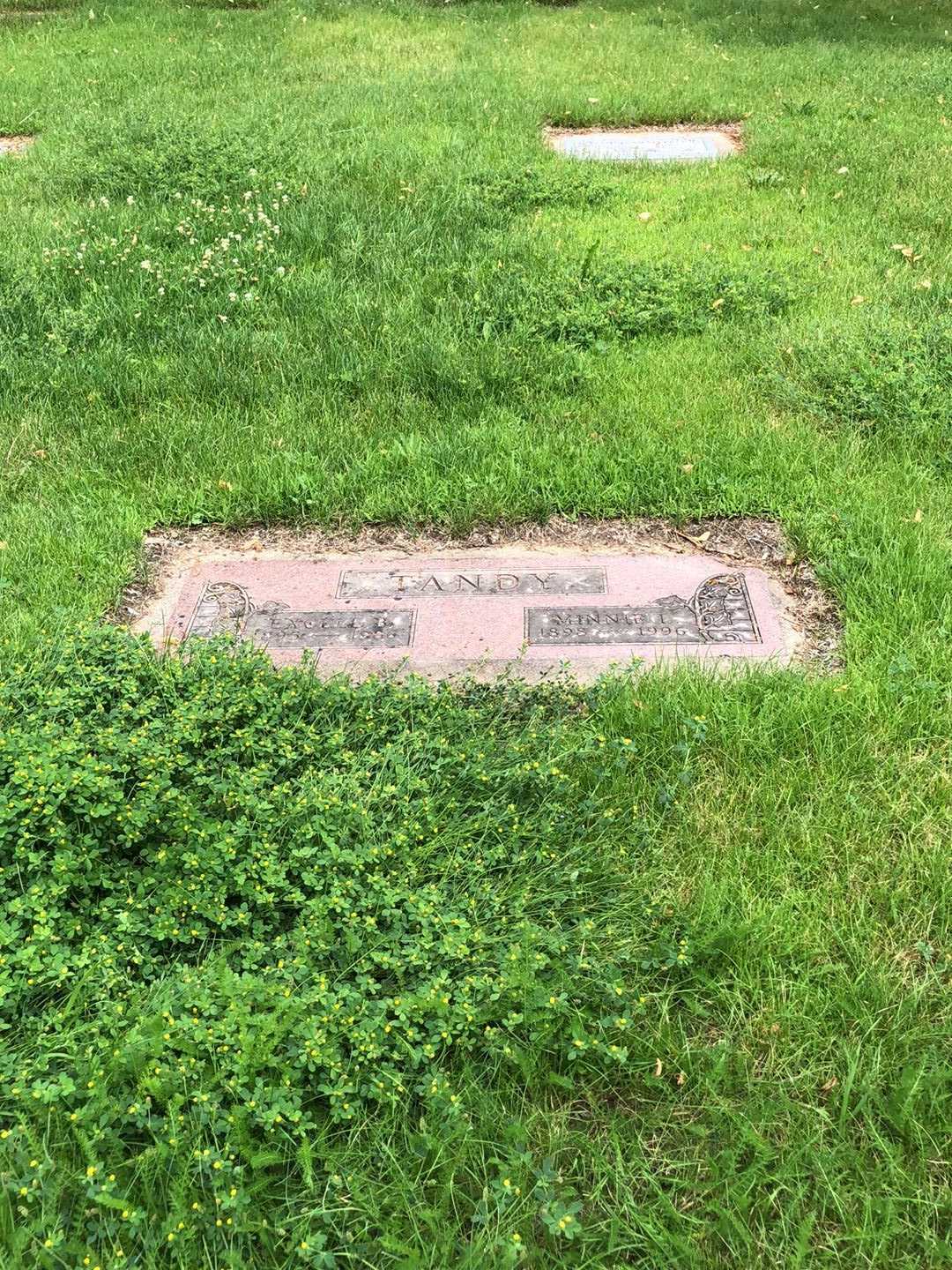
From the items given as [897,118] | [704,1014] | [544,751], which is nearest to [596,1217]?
[704,1014]

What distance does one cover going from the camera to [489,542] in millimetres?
3938

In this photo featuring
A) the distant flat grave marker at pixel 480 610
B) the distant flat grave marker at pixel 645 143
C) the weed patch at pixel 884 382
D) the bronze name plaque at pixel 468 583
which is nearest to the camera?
the distant flat grave marker at pixel 480 610

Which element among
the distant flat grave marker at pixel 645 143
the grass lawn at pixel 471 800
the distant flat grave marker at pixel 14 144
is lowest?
the grass lawn at pixel 471 800

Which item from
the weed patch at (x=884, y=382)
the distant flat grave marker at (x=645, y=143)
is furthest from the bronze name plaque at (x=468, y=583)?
the distant flat grave marker at (x=645, y=143)

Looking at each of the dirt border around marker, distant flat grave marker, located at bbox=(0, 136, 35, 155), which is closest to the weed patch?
the dirt border around marker

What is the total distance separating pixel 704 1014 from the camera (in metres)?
2.32

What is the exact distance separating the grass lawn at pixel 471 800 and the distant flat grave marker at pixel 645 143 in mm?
1593

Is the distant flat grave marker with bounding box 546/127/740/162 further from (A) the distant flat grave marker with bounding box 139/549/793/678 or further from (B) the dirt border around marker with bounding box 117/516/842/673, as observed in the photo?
(A) the distant flat grave marker with bounding box 139/549/793/678

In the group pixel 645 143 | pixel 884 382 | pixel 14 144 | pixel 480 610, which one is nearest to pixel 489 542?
pixel 480 610

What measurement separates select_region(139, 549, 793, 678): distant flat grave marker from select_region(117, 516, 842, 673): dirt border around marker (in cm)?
5

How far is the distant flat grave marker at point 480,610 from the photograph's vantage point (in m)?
3.34

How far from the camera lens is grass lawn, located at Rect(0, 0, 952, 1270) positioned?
2008mm

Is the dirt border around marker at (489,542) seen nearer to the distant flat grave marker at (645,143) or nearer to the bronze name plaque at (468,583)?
the bronze name plaque at (468,583)

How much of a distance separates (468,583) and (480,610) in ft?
0.62
